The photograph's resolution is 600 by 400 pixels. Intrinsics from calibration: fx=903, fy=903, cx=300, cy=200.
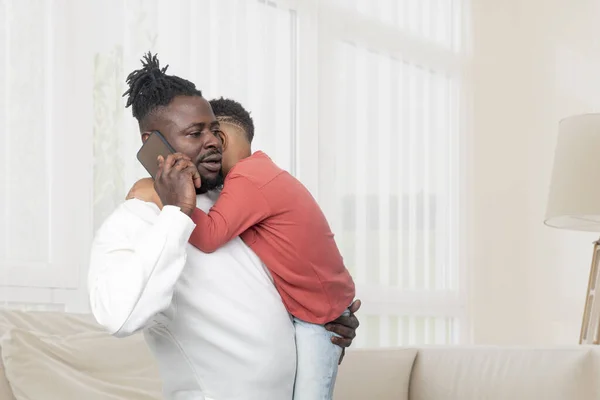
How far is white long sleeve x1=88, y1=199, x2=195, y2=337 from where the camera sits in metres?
1.12

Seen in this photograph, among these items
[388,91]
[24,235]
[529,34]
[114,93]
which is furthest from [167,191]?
[529,34]

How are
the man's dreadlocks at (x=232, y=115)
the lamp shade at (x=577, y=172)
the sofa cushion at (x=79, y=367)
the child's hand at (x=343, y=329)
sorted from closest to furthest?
the child's hand at (x=343, y=329)
the man's dreadlocks at (x=232, y=115)
the sofa cushion at (x=79, y=367)
the lamp shade at (x=577, y=172)

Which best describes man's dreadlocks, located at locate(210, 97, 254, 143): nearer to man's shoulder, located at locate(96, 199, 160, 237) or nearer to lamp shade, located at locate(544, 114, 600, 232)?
man's shoulder, located at locate(96, 199, 160, 237)

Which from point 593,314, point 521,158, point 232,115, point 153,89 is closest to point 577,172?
point 593,314

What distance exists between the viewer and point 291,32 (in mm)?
3994

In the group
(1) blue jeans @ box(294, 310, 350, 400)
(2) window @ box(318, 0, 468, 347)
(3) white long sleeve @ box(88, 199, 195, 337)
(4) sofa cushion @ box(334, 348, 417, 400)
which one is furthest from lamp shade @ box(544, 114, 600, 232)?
(3) white long sleeve @ box(88, 199, 195, 337)

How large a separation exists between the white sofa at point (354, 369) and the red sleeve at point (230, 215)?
2.95ft

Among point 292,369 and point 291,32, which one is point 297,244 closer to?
point 292,369

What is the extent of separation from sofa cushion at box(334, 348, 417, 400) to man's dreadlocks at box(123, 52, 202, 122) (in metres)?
1.67

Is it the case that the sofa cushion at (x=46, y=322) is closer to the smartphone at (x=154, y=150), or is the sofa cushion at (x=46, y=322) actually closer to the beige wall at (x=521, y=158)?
the smartphone at (x=154, y=150)

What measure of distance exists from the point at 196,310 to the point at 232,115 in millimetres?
444

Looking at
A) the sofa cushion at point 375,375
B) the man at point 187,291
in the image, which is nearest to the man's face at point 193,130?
the man at point 187,291

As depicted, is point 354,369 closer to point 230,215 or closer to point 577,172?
point 577,172

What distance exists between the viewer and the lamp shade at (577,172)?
3.60 m
